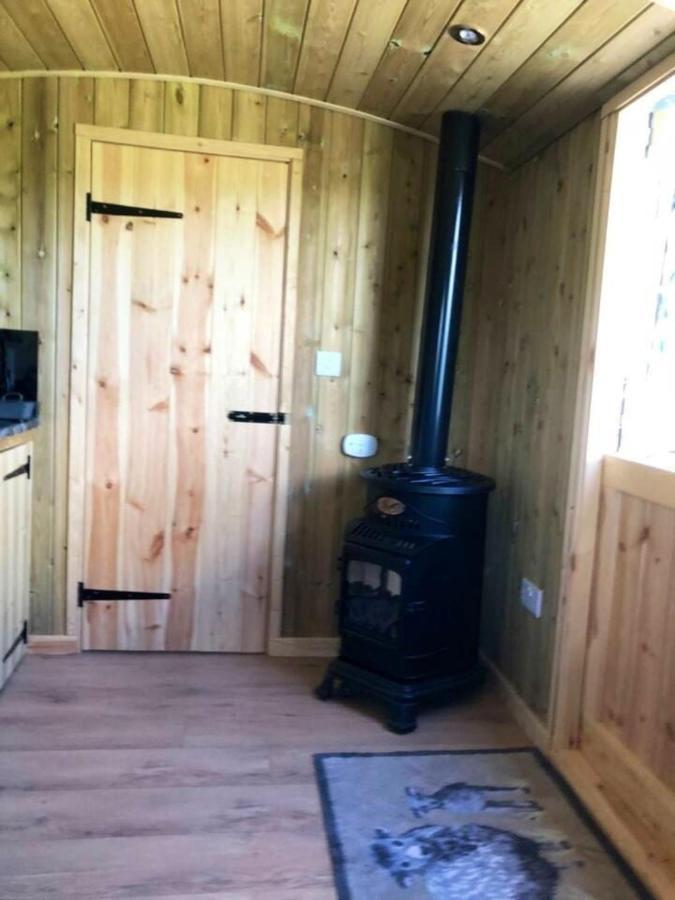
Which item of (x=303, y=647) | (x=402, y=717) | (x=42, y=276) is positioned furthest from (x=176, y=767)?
(x=42, y=276)

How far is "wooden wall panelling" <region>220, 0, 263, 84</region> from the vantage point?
1929 mm

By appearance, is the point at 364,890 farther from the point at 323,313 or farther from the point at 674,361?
the point at 323,313

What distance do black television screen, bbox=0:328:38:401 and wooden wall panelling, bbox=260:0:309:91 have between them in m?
1.34

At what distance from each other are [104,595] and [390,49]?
7.47 ft

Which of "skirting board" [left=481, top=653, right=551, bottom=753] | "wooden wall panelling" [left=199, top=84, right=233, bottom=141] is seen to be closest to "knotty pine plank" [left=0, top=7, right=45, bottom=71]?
"wooden wall panelling" [left=199, top=84, right=233, bottom=141]

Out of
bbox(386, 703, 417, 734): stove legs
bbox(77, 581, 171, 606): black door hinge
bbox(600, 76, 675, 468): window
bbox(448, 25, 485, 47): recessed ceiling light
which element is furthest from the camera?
bbox(77, 581, 171, 606): black door hinge

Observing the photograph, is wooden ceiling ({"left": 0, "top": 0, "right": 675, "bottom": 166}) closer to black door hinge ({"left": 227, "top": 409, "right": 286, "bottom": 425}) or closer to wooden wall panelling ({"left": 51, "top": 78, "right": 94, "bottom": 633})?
wooden wall panelling ({"left": 51, "top": 78, "right": 94, "bottom": 633})

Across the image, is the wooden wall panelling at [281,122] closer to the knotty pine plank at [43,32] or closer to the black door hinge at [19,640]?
the knotty pine plank at [43,32]

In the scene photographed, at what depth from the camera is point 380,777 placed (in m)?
1.99

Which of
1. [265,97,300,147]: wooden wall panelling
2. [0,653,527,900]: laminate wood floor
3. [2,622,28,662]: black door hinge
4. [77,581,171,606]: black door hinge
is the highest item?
[265,97,300,147]: wooden wall panelling

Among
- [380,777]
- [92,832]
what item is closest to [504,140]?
[380,777]

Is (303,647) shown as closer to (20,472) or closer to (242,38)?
(20,472)

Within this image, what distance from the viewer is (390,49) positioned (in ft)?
6.77

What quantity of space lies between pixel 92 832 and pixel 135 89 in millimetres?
2527
